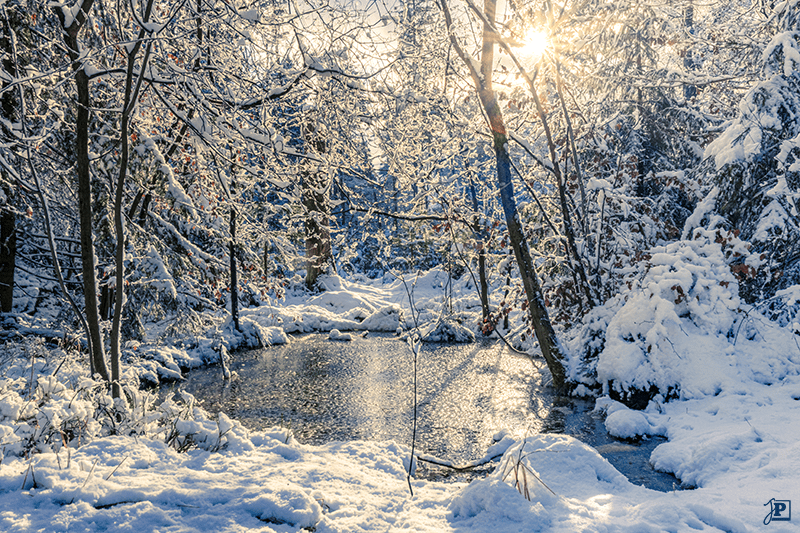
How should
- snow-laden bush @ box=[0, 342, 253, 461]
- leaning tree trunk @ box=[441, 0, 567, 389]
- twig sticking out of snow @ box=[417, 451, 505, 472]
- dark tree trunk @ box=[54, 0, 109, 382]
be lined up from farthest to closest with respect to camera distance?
leaning tree trunk @ box=[441, 0, 567, 389], twig sticking out of snow @ box=[417, 451, 505, 472], dark tree trunk @ box=[54, 0, 109, 382], snow-laden bush @ box=[0, 342, 253, 461]

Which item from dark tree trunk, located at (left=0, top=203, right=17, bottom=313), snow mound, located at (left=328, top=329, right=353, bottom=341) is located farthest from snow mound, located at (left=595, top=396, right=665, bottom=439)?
dark tree trunk, located at (left=0, top=203, right=17, bottom=313)

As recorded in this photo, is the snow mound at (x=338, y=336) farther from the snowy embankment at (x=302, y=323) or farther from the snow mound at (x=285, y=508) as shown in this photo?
the snow mound at (x=285, y=508)

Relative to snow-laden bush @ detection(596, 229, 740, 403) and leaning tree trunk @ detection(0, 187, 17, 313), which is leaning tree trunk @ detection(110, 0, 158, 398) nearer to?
leaning tree trunk @ detection(0, 187, 17, 313)

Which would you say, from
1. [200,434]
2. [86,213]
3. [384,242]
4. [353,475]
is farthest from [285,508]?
[384,242]

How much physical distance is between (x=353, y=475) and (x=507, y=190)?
497cm

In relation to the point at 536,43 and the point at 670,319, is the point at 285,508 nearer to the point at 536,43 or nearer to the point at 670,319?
the point at 670,319

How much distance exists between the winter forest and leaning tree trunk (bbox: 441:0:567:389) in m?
0.04

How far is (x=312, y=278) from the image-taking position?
1916 centimetres

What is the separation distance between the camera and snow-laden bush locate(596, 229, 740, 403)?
6223 millimetres

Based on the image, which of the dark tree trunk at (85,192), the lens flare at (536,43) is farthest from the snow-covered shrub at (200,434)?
the lens flare at (536,43)

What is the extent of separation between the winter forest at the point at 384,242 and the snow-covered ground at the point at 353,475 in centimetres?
2

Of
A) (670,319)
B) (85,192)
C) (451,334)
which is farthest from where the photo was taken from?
(451,334)

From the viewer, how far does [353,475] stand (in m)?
3.26

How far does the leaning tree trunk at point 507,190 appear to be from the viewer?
661 centimetres
